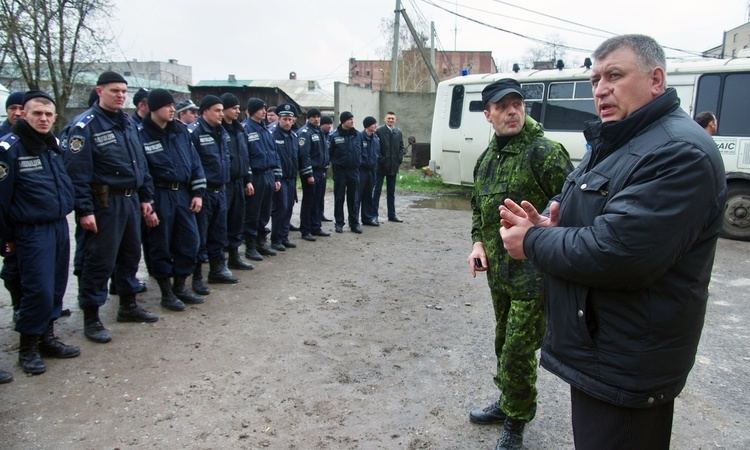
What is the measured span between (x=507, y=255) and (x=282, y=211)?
5342mm

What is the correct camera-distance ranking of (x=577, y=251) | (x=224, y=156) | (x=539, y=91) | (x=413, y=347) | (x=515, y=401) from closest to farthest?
(x=577, y=251) < (x=515, y=401) < (x=413, y=347) < (x=224, y=156) < (x=539, y=91)

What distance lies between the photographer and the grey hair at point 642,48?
1.71 metres

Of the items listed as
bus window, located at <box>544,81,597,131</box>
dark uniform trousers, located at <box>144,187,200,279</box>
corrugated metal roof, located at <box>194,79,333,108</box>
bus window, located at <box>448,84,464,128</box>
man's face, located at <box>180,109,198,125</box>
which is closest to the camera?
dark uniform trousers, located at <box>144,187,200,279</box>

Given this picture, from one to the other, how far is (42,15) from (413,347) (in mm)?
14514

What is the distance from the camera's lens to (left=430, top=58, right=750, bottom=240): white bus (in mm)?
8930

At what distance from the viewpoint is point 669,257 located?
155 cm

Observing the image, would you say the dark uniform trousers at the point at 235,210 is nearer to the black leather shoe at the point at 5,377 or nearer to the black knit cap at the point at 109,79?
the black knit cap at the point at 109,79

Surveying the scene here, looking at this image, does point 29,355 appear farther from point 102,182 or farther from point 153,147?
point 153,147

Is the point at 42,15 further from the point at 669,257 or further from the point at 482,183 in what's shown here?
the point at 669,257

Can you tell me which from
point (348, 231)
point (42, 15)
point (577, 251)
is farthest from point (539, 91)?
point (42, 15)

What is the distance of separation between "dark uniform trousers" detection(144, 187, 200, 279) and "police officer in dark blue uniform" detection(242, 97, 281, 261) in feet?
5.95

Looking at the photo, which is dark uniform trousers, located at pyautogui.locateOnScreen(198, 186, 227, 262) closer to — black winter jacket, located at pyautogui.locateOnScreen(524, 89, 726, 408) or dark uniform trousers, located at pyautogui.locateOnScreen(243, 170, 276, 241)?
dark uniform trousers, located at pyautogui.locateOnScreen(243, 170, 276, 241)

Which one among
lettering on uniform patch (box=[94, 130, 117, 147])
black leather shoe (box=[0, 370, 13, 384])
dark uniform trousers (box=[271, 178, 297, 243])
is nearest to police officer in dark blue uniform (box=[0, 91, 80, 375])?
black leather shoe (box=[0, 370, 13, 384])

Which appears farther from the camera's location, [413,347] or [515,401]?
[413,347]
